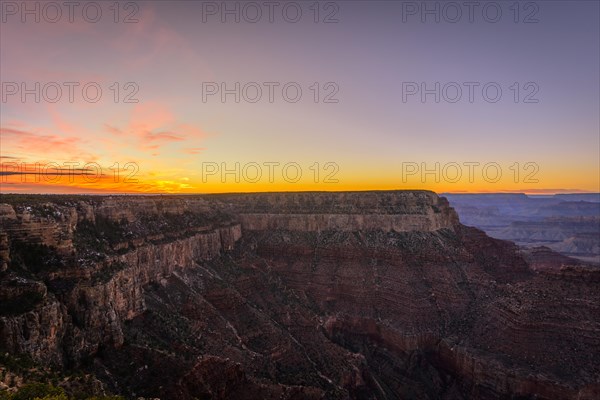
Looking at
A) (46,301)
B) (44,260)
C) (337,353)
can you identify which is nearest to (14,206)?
(44,260)

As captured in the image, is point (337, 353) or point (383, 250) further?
point (383, 250)

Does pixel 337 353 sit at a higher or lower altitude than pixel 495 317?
lower

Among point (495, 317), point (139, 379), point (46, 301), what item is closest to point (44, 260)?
point (46, 301)

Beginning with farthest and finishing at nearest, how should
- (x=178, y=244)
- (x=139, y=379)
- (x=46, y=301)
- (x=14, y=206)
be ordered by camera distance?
1. (x=178, y=244)
2. (x=14, y=206)
3. (x=139, y=379)
4. (x=46, y=301)

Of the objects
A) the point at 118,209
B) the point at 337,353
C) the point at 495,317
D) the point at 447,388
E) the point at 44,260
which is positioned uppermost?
the point at 118,209

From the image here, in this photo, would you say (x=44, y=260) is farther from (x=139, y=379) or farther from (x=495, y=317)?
(x=495, y=317)

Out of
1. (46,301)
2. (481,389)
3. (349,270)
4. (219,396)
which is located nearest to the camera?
(46,301)

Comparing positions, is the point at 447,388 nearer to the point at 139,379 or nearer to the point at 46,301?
the point at 139,379
